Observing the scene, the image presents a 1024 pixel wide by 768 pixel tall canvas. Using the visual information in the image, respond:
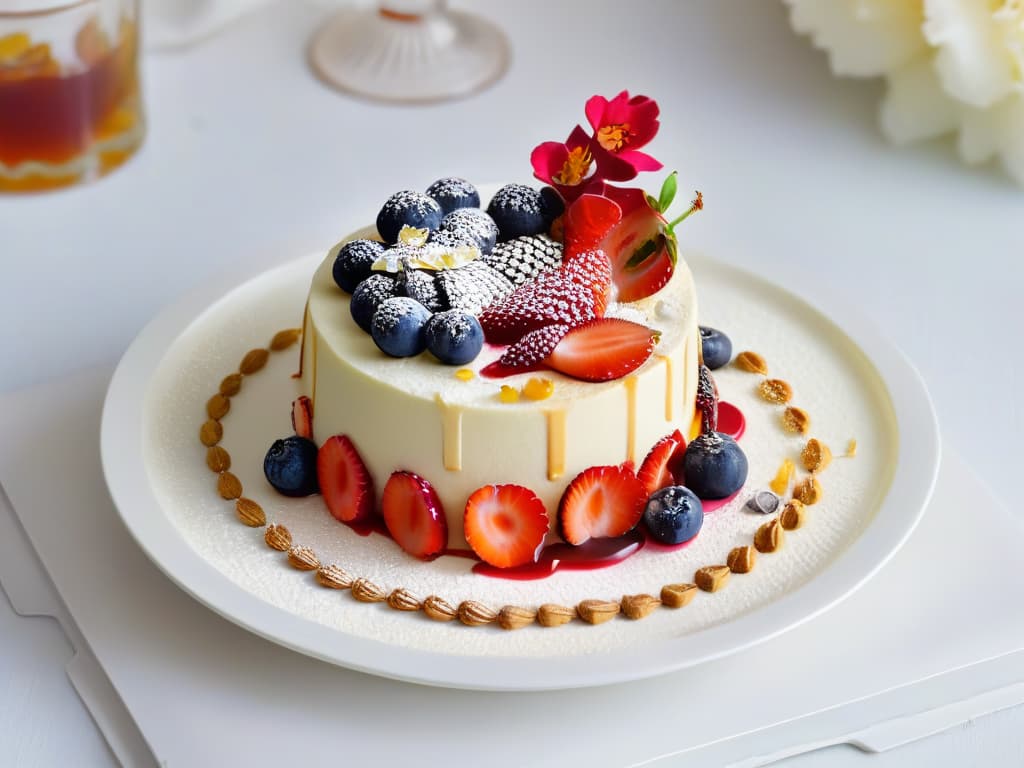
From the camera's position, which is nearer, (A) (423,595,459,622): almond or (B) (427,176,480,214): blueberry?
(A) (423,595,459,622): almond

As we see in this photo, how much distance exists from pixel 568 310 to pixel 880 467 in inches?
18.7

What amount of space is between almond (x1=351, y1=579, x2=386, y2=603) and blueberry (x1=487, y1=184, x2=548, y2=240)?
52 centimetres

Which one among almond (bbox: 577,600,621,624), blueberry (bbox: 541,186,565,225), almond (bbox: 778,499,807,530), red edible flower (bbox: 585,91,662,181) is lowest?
almond (bbox: 577,600,621,624)

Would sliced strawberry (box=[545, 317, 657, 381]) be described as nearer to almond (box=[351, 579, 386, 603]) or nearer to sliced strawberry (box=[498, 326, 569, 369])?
sliced strawberry (box=[498, 326, 569, 369])

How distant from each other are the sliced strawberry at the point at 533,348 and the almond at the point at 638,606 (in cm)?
31

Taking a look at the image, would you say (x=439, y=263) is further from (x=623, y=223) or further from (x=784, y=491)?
(x=784, y=491)

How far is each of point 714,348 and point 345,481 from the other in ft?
1.93

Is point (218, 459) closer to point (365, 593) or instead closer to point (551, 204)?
point (365, 593)

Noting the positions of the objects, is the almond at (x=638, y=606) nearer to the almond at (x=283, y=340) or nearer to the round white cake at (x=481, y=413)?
the round white cake at (x=481, y=413)

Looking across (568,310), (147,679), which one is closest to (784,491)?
(568,310)

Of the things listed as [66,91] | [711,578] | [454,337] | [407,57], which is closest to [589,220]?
[454,337]

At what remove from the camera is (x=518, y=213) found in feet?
6.66

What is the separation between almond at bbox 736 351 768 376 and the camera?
2.20 meters

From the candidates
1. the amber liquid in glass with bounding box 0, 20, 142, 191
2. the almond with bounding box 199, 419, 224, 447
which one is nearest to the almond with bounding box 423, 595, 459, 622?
the almond with bounding box 199, 419, 224, 447
